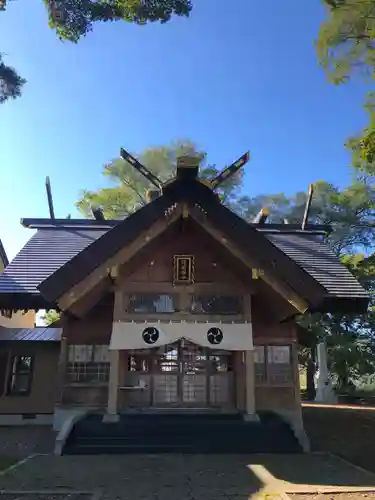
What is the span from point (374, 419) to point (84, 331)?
9.47 metres

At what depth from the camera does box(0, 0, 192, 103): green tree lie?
7.67m

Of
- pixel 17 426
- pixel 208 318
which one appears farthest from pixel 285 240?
pixel 17 426

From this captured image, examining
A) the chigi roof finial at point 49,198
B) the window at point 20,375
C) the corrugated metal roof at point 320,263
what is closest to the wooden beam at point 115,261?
the corrugated metal roof at point 320,263

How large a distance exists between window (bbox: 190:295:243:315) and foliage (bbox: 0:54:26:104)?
→ 19.3 ft

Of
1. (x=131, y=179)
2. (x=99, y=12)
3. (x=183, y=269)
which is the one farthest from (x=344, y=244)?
(x=99, y=12)

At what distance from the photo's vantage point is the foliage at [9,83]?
765cm

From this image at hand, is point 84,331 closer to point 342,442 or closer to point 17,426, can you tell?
point 17,426

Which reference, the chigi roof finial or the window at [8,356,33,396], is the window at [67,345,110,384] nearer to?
the window at [8,356,33,396]

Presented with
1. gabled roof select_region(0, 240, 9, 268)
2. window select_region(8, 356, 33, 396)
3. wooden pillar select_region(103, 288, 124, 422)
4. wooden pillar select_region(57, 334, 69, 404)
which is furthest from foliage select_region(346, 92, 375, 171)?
gabled roof select_region(0, 240, 9, 268)

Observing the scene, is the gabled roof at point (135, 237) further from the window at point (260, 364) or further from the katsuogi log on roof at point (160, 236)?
the window at point (260, 364)

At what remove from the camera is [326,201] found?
2588 cm

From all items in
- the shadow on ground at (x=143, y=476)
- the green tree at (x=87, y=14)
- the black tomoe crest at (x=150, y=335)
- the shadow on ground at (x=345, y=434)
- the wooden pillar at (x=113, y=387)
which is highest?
the green tree at (x=87, y=14)

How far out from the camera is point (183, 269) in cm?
994

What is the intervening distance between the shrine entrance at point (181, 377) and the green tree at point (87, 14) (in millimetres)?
6884
